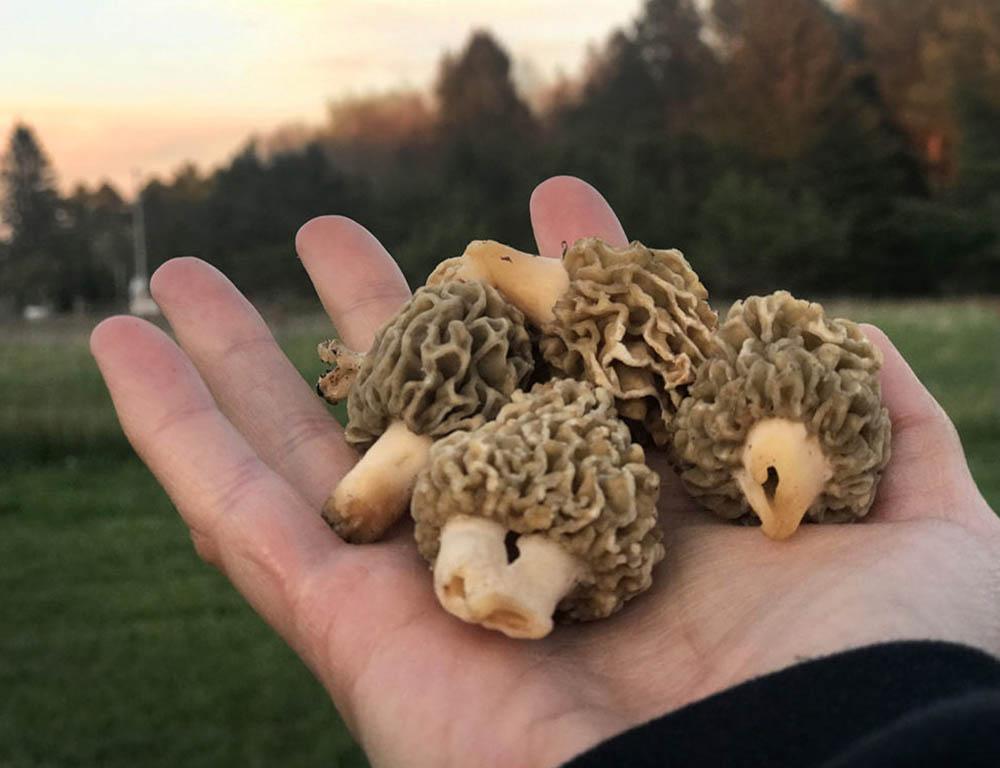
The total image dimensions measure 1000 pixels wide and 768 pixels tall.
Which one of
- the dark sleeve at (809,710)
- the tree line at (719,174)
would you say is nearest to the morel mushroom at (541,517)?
Answer: the dark sleeve at (809,710)

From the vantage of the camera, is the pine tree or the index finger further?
the pine tree

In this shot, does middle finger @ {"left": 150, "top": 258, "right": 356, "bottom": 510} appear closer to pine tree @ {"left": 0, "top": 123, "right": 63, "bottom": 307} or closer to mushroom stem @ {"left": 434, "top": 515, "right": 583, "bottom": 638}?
mushroom stem @ {"left": 434, "top": 515, "right": 583, "bottom": 638}

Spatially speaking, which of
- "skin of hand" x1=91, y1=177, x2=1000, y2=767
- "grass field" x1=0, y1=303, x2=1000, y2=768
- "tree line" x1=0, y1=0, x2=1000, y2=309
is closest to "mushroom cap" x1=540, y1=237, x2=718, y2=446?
"skin of hand" x1=91, y1=177, x2=1000, y2=767

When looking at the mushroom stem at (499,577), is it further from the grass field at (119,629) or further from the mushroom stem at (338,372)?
the grass field at (119,629)

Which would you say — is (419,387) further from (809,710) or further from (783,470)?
(809,710)

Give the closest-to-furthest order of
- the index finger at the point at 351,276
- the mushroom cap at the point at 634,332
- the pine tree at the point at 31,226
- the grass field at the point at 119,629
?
the mushroom cap at the point at 634,332
the index finger at the point at 351,276
the grass field at the point at 119,629
the pine tree at the point at 31,226

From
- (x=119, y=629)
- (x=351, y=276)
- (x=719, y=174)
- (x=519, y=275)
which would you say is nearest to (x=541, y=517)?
(x=519, y=275)

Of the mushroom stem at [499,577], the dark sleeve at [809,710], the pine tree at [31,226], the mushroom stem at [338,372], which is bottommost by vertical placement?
the pine tree at [31,226]
